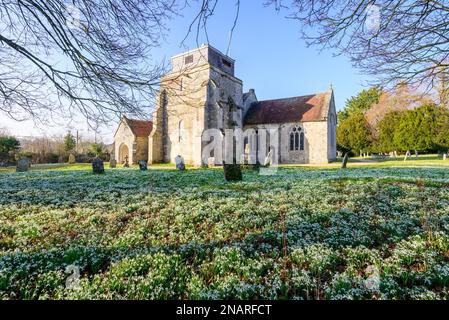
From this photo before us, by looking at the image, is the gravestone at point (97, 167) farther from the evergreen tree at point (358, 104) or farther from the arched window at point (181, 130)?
the evergreen tree at point (358, 104)

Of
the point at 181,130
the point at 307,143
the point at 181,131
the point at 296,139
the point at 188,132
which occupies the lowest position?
the point at 307,143

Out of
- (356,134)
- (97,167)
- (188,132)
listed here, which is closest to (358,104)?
(356,134)

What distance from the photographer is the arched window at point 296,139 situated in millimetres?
31219

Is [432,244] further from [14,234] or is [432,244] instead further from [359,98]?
[359,98]

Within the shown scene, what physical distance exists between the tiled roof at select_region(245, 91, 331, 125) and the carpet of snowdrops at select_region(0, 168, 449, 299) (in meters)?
24.7

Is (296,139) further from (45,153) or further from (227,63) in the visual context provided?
(45,153)

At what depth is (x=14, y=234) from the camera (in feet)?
16.4

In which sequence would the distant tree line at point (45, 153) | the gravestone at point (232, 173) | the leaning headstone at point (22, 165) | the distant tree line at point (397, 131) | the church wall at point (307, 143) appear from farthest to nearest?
the distant tree line at point (45, 153), the distant tree line at point (397, 131), the church wall at point (307, 143), the leaning headstone at point (22, 165), the gravestone at point (232, 173)

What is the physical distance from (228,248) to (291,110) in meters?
31.2

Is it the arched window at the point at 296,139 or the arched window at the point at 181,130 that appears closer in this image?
the arched window at the point at 181,130

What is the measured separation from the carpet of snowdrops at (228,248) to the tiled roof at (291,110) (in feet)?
81.0

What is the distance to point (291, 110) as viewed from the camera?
107 ft

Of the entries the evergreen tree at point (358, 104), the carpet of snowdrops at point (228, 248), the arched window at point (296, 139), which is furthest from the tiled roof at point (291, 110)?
the evergreen tree at point (358, 104)
